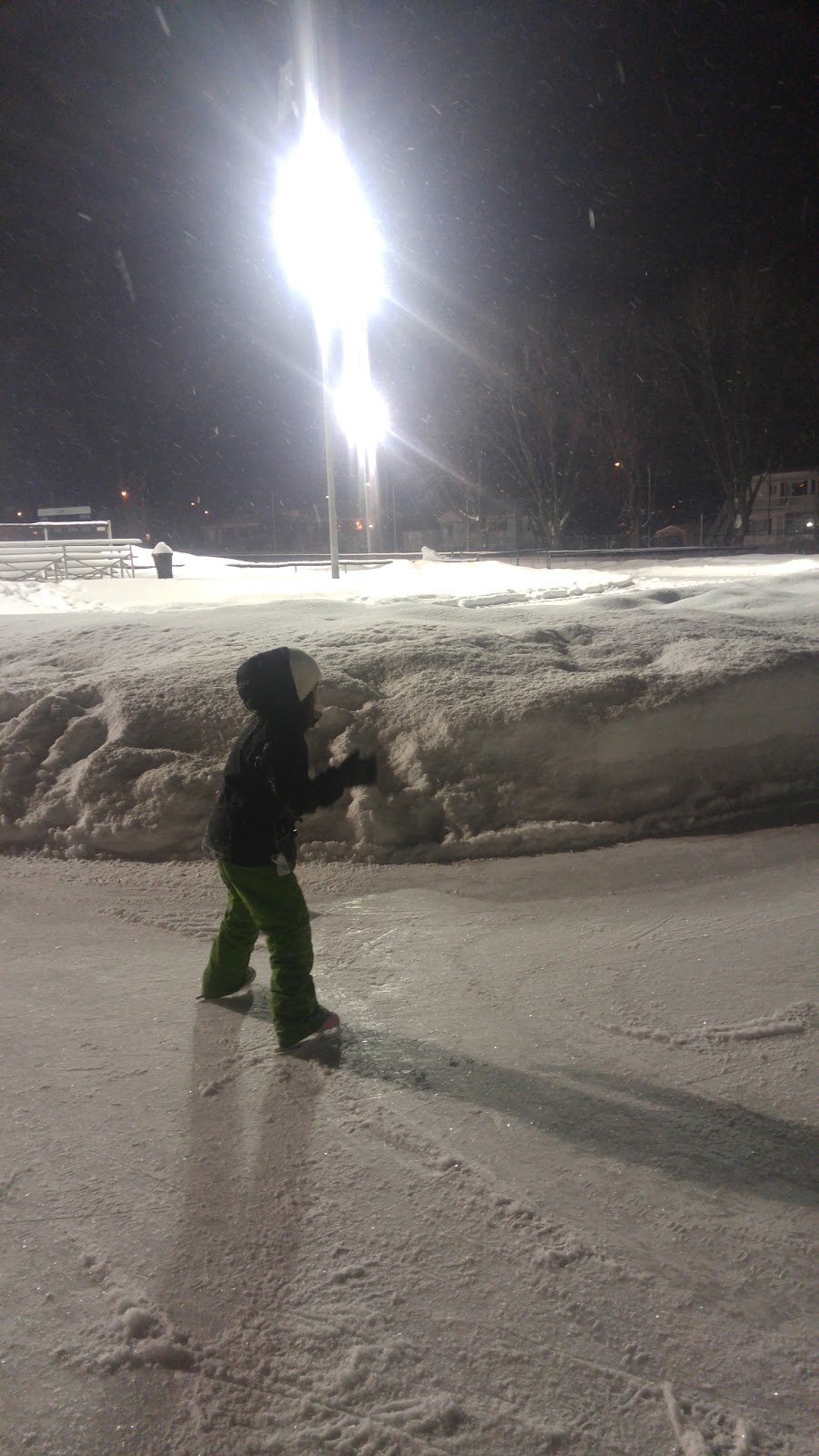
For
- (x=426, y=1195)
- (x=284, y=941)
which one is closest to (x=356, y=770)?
(x=284, y=941)

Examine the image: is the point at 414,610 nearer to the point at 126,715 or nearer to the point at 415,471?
the point at 126,715

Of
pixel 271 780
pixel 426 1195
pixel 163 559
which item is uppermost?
pixel 163 559

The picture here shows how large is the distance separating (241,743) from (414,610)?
4827 millimetres

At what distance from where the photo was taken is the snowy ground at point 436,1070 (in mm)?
2098

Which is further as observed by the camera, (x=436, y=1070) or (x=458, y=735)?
(x=458, y=735)

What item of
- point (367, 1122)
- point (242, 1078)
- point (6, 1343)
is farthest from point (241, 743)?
point (6, 1343)

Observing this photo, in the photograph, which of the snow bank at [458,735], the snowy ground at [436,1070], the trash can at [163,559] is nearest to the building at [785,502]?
the trash can at [163,559]

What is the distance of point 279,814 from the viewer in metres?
3.56

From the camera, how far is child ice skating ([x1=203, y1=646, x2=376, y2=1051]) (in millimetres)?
3502

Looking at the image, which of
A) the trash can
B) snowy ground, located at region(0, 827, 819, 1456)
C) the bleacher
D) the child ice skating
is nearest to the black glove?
the child ice skating

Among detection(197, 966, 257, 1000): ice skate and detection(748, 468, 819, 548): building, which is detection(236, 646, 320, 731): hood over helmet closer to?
detection(197, 966, 257, 1000): ice skate

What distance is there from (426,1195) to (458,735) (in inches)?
132

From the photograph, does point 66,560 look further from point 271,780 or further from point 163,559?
point 271,780

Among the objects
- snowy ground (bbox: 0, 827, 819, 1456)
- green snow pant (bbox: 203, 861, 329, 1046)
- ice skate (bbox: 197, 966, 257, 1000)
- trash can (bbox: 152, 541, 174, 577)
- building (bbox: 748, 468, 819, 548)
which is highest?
building (bbox: 748, 468, 819, 548)
